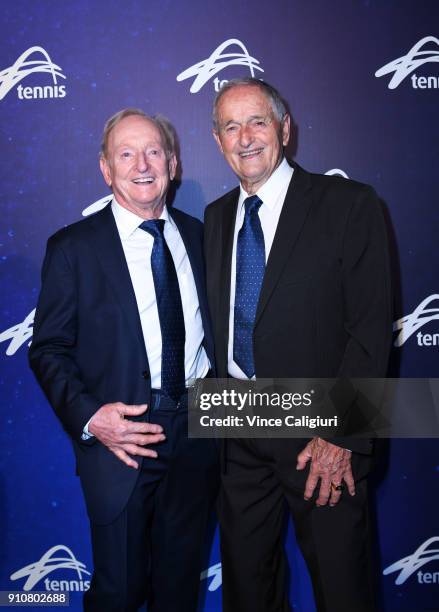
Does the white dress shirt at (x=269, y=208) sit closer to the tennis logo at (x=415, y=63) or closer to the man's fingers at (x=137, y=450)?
the man's fingers at (x=137, y=450)

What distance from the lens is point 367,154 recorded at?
8.55ft

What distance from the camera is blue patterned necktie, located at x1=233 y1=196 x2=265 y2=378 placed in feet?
6.81

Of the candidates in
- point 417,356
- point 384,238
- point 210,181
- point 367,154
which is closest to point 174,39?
point 210,181

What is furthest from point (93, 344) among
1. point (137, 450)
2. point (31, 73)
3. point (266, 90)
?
point (31, 73)

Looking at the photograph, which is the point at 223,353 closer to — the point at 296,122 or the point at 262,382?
the point at 262,382

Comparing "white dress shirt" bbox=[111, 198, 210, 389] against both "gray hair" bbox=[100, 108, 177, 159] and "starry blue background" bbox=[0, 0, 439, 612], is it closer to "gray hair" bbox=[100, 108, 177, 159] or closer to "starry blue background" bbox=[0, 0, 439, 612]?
"gray hair" bbox=[100, 108, 177, 159]

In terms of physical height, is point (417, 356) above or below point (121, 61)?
below

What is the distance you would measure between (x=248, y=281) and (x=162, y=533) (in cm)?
94

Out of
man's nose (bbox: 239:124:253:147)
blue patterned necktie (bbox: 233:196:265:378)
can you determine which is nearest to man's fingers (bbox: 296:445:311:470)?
blue patterned necktie (bbox: 233:196:265:378)

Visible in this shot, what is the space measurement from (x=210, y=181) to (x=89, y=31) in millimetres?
797

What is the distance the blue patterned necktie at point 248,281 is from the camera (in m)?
2.08

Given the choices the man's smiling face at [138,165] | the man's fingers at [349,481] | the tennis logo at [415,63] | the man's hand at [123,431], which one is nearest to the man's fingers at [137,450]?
the man's hand at [123,431]

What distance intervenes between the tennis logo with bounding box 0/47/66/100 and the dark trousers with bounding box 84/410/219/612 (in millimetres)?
1467

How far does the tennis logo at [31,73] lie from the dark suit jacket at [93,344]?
0.87 metres
